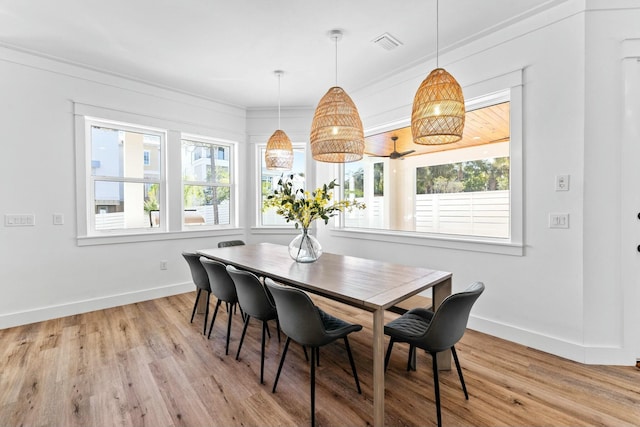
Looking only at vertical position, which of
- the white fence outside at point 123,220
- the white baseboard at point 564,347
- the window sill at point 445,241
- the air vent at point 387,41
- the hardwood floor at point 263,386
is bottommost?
the hardwood floor at point 263,386

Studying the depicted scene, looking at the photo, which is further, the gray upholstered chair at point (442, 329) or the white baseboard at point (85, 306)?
the white baseboard at point (85, 306)

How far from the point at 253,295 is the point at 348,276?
69 centimetres

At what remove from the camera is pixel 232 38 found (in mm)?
2877

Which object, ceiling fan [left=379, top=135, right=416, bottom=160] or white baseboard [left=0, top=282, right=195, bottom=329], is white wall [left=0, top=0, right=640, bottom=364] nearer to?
white baseboard [left=0, top=282, right=195, bottom=329]

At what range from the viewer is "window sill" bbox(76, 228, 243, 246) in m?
3.54

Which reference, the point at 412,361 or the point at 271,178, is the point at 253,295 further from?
the point at 271,178

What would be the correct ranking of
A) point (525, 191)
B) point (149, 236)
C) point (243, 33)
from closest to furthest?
1. point (525, 191)
2. point (243, 33)
3. point (149, 236)

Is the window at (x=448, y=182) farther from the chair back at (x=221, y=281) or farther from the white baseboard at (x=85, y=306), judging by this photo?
the white baseboard at (x=85, y=306)

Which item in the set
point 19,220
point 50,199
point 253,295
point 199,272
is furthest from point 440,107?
Answer: point 19,220

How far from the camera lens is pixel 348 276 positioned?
211 centimetres

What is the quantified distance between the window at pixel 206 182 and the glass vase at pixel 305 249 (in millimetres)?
2498

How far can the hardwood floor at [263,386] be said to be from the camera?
175 centimetres

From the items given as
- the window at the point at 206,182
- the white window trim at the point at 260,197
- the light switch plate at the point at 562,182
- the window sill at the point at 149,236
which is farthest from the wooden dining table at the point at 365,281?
the white window trim at the point at 260,197

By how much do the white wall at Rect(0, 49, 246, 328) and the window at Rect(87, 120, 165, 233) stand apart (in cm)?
25
